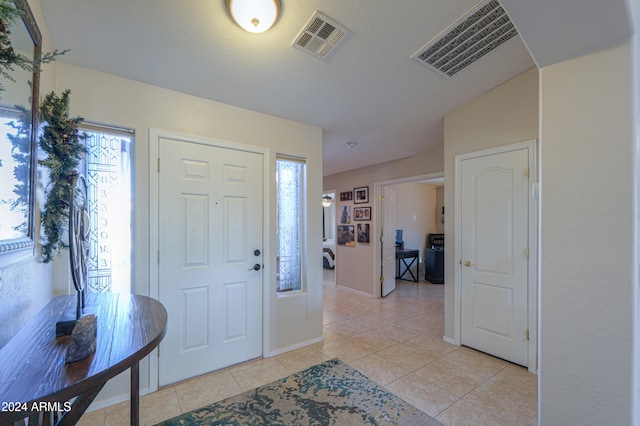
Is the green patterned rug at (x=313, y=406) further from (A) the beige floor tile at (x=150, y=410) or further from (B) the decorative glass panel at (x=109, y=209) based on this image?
(B) the decorative glass panel at (x=109, y=209)

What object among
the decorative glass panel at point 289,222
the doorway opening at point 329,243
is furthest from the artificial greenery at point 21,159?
the doorway opening at point 329,243

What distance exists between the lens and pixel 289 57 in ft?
6.70

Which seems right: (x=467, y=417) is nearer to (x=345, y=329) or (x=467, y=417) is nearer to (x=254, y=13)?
(x=345, y=329)

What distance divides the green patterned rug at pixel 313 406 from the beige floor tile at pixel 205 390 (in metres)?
0.08

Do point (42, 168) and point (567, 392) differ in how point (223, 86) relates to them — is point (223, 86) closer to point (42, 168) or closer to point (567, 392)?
point (42, 168)

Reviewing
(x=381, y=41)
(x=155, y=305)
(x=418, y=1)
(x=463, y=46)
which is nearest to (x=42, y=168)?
(x=155, y=305)

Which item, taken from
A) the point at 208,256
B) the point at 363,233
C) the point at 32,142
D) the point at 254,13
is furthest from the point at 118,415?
the point at 363,233

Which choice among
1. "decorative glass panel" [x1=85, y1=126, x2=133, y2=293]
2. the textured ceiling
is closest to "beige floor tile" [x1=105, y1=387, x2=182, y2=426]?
"decorative glass panel" [x1=85, y1=126, x2=133, y2=293]

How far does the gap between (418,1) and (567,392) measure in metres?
2.21

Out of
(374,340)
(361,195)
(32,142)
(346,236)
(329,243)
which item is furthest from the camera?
(329,243)

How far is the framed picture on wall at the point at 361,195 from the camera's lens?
504 centimetres

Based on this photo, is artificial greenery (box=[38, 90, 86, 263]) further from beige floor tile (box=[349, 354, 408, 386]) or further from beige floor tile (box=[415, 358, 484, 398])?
beige floor tile (box=[415, 358, 484, 398])

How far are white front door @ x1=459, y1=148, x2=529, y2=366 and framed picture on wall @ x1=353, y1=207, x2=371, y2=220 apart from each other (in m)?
2.10

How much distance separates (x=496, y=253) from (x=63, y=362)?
327 centimetres
